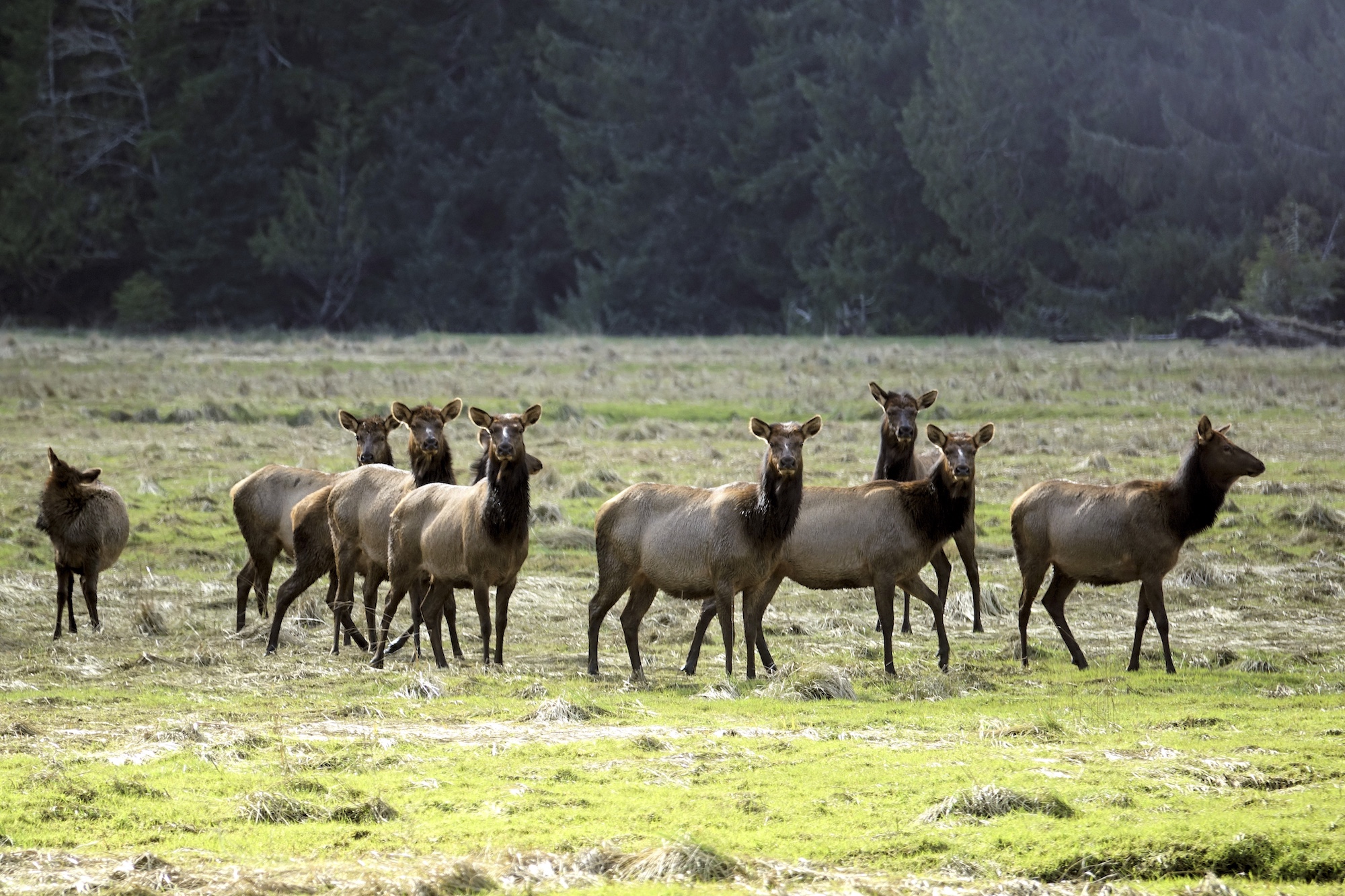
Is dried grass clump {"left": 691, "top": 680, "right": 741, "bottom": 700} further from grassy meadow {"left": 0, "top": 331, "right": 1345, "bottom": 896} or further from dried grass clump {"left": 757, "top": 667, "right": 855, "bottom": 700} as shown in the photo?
dried grass clump {"left": 757, "top": 667, "right": 855, "bottom": 700}

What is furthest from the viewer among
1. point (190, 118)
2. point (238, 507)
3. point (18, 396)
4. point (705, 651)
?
point (190, 118)

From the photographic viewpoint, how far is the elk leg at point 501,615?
13.4 m

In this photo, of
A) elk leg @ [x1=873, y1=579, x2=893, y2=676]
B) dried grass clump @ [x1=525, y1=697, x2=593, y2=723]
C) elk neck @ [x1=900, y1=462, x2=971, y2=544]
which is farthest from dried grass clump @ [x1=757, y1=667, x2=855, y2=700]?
elk neck @ [x1=900, y1=462, x2=971, y2=544]

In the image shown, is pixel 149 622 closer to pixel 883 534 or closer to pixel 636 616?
pixel 636 616

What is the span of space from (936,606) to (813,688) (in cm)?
210

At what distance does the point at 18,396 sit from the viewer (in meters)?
31.4

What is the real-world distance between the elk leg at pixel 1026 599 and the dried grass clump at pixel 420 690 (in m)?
4.87

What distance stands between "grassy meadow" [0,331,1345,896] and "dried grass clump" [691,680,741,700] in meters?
0.06

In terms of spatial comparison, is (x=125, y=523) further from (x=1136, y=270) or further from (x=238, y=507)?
(x=1136, y=270)

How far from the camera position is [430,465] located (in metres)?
15.3

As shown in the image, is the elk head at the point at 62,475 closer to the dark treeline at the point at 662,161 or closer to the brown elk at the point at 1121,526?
the brown elk at the point at 1121,526

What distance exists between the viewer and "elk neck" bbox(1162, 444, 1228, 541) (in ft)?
45.6

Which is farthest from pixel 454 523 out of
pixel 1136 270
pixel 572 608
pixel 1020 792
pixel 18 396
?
pixel 1136 270

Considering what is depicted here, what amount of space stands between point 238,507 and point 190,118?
51521 millimetres
